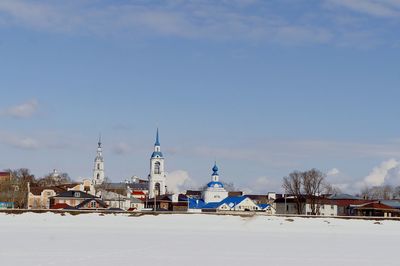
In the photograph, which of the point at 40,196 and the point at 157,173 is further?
the point at 157,173

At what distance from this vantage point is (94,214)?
259 feet

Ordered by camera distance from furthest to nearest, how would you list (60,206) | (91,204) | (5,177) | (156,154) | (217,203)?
(156,154)
(5,177)
(217,203)
(60,206)
(91,204)

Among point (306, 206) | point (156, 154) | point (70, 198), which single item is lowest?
point (306, 206)

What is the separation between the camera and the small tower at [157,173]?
178250mm

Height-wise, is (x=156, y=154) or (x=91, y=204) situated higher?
(x=156, y=154)

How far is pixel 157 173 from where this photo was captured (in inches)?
7170

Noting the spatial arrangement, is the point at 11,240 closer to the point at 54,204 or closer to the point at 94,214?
the point at 94,214

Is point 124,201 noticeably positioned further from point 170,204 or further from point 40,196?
point 40,196

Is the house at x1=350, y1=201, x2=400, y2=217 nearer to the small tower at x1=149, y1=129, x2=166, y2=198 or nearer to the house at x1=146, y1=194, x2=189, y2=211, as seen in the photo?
the house at x1=146, y1=194, x2=189, y2=211

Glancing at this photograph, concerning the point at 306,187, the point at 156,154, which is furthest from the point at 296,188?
the point at 156,154

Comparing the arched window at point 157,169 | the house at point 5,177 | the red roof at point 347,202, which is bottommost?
the red roof at point 347,202

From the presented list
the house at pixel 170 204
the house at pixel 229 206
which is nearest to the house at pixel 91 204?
the house at pixel 229 206

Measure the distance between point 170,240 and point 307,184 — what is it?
3139 inches

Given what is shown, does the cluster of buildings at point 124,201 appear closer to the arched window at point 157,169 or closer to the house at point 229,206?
the house at point 229,206
